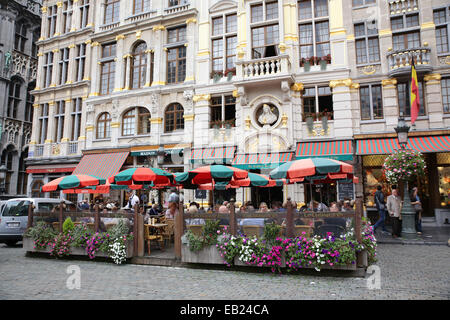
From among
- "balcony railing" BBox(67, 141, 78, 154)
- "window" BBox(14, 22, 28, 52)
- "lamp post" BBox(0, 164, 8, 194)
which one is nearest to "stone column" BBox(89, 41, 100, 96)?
"balcony railing" BBox(67, 141, 78, 154)

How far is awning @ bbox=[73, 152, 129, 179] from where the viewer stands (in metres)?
20.0

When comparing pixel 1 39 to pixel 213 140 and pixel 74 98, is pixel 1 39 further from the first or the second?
pixel 213 140

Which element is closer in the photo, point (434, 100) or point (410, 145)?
point (410, 145)

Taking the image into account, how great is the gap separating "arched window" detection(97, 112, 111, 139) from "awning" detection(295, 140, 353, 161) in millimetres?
13151

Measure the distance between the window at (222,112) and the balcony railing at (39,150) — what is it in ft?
46.1

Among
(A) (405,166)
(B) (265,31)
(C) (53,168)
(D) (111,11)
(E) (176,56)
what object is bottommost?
(A) (405,166)

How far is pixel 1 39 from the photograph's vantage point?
26422 mm

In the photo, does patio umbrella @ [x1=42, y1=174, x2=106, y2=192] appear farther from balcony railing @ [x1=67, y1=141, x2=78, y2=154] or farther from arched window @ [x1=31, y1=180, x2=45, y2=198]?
arched window @ [x1=31, y1=180, x2=45, y2=198]

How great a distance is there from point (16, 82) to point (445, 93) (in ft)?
103

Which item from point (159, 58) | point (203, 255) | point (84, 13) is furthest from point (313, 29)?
point (84, 13)

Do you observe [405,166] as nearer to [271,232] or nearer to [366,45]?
[271,232]

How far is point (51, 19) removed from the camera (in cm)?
2627

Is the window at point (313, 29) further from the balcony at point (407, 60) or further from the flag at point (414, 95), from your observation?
the flag at point (414, 95)
